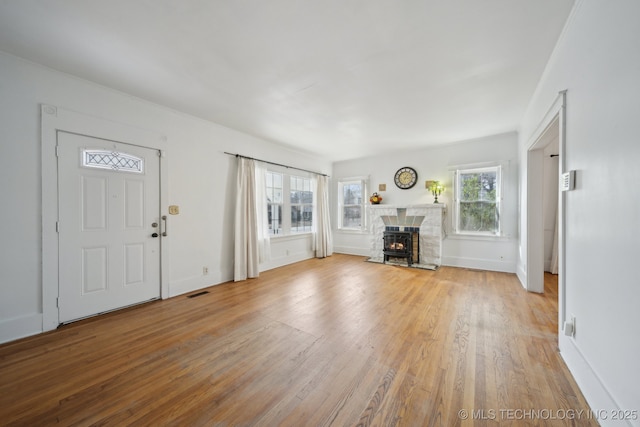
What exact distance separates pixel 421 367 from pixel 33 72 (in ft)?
15.1

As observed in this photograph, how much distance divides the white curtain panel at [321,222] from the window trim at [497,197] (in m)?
3.00

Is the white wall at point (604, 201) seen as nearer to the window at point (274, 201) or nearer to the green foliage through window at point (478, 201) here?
the green foliage through window at point (478, 201)

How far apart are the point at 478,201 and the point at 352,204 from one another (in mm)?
2978

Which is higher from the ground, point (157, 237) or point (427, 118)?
point (427, 118)

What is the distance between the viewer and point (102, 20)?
179 centimetres

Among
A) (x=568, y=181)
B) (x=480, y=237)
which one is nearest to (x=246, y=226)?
(x=568, y=181)

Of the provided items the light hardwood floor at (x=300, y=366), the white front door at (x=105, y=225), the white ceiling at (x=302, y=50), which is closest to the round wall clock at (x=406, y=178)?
the white ceiling at (x=302, y=50)

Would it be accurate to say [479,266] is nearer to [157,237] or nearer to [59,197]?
[157,237]

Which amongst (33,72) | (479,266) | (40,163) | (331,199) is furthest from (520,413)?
(331,199)

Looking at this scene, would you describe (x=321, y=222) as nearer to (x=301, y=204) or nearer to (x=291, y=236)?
(x=301, y=204)

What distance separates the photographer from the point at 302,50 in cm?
213

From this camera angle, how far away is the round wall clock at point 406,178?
552cm

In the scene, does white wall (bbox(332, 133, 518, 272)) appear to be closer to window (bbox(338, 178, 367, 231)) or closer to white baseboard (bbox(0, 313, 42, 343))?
window (bbox(338, 178, 367, 231))

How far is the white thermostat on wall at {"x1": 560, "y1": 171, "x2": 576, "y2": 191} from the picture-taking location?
1.70 meters
